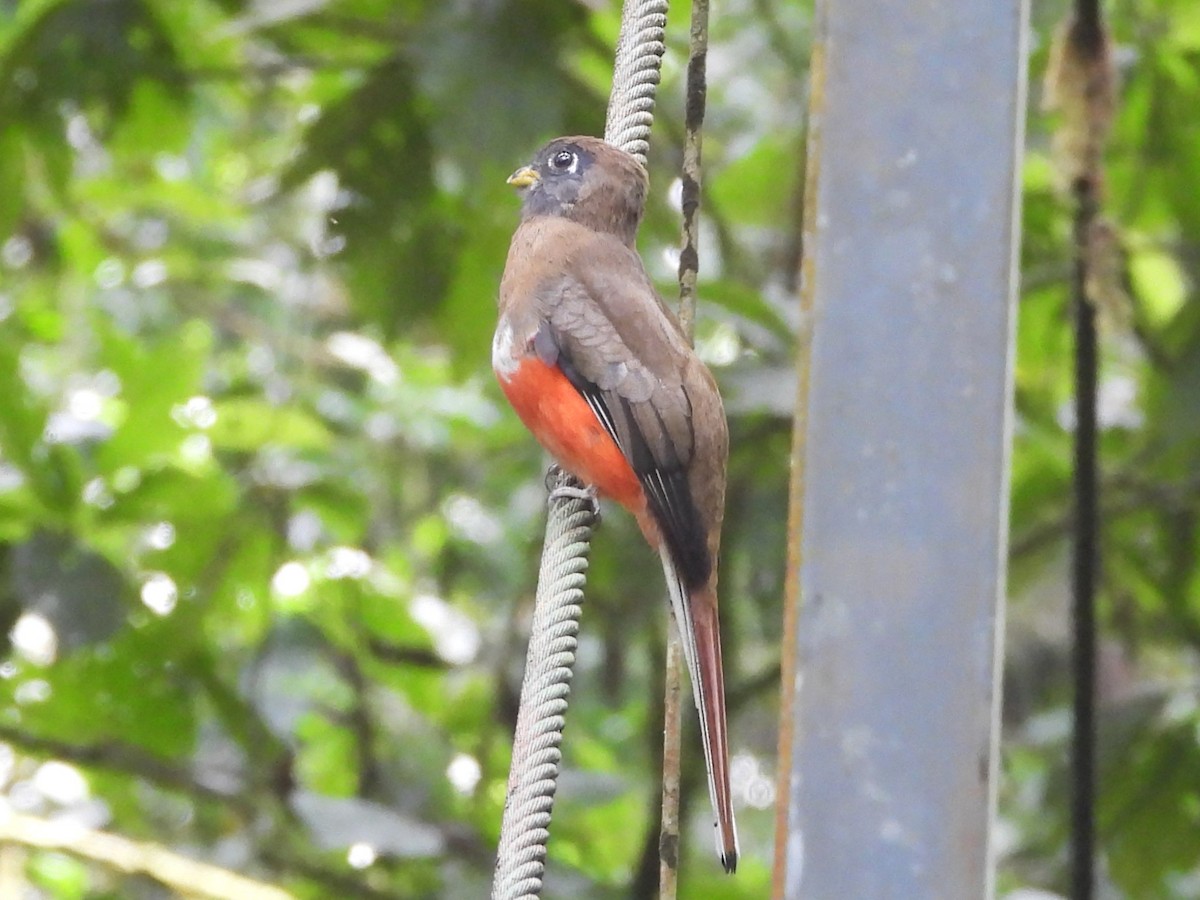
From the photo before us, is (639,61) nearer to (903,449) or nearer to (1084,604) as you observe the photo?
(903,449)

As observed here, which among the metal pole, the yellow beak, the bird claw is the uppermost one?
the yellow beak

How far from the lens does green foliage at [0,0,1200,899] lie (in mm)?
3543

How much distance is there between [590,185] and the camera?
312cm

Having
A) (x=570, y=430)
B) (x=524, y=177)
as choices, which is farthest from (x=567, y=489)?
(x=524, y=177)

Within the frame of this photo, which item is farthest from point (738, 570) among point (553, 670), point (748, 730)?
point (553, 670)

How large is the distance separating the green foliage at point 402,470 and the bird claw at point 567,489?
15.1 inches

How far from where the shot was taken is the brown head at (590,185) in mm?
3068

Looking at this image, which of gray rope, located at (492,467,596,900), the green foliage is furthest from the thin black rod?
gray rope, located at (492,467,596,900)

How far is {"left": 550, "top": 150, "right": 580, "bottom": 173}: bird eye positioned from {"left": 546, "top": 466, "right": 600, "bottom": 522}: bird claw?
22.1 inches

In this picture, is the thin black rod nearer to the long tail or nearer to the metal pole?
the long tail

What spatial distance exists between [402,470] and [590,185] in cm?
233

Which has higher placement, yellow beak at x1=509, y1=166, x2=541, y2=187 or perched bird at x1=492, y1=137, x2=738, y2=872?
yellow beak at x1=509, y1=166, x2=541, y2=187


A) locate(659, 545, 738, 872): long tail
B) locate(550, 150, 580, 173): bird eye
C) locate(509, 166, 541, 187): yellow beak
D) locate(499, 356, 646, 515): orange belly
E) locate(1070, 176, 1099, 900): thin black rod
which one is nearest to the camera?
locate(659, 545, 738, 872): long tail

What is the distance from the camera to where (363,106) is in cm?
361
